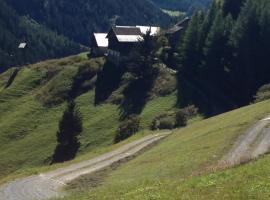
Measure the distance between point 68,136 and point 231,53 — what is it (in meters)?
32.2

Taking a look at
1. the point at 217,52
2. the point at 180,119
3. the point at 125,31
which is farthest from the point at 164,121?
the point at 125,31

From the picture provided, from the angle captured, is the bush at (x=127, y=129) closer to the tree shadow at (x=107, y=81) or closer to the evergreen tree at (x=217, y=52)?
the evergreen tree at (x=217, y=52)

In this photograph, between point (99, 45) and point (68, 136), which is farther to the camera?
point (99, 45)

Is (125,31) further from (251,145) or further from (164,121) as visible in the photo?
(251,145)

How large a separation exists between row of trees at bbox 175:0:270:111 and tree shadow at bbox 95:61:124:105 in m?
14.9

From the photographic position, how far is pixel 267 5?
88938 millimetres

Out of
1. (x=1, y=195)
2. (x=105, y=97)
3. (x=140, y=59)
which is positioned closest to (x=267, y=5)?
(x=140, y=59)

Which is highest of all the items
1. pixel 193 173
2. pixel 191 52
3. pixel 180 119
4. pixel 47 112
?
pixel 191 52

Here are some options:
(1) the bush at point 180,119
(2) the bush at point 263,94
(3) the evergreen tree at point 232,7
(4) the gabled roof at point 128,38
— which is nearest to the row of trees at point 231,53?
(2) the bush at point 263,94

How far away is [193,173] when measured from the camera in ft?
124

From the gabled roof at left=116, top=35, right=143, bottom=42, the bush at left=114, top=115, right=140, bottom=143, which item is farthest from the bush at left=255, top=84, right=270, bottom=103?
the gabled roof at left=116, top=35, right=143, bottom=42

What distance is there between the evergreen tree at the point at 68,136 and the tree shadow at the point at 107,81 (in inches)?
538

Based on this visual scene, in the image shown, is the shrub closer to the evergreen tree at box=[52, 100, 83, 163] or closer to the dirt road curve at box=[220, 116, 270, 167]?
the evergreen tree at box=[52, 100, 83, 163]

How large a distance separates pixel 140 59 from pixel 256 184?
78.2 metres
